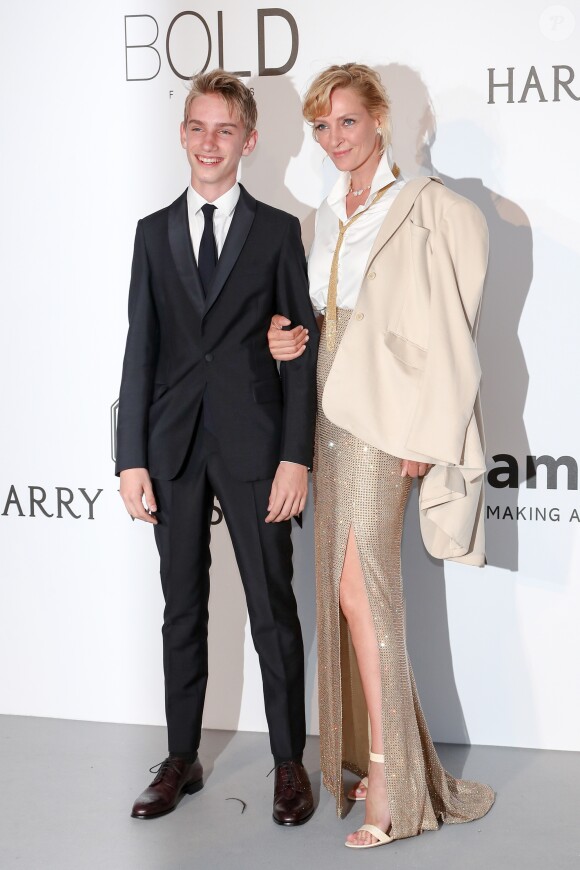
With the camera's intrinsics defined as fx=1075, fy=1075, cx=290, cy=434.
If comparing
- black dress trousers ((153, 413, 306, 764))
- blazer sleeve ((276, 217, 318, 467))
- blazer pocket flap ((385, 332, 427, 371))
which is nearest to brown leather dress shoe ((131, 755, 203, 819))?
black dress trousers ((153, 413, 306, 764))

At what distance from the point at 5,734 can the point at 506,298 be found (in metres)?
2.03

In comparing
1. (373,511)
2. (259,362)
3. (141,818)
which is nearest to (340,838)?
(141,818)

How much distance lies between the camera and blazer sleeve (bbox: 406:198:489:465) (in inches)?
95.0

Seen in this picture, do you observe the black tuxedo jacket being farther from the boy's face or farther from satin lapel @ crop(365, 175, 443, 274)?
satin lapel @ crop(365, 175, 443, 274)

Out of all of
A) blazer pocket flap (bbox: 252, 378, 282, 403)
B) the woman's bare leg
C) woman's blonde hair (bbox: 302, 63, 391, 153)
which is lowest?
the woman's bare leg

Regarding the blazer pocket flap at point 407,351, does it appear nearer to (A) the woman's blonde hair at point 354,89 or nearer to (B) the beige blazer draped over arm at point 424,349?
(B) the beige blazer draped over arm at point 424,349

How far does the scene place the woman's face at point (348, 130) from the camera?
2.50 metres

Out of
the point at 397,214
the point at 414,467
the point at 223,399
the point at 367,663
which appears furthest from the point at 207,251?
the point at 367,663

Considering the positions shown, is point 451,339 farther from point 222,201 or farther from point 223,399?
point 222,201

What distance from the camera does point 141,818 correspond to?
272 centimetres

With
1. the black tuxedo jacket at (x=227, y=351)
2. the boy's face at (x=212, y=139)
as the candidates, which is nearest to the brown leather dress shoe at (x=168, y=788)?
the black tuxedo jacket at (x=227, y=351)

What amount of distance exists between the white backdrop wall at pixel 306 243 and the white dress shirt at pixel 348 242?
1.82ft

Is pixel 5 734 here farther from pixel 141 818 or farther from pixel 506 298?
pixel 506 298

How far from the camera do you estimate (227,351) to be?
8.54 ft
